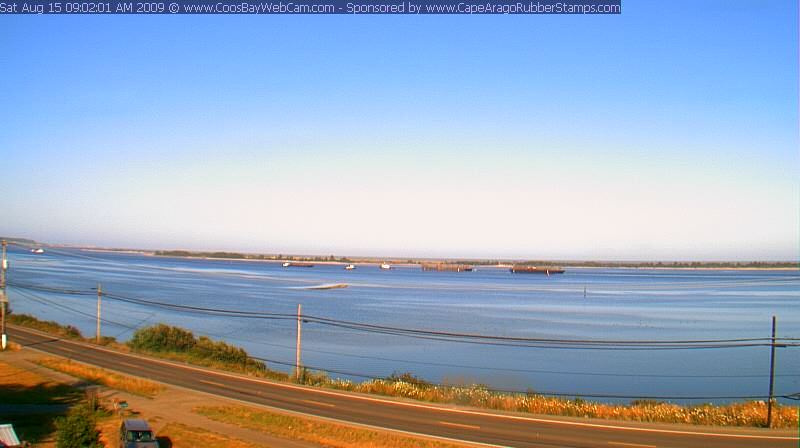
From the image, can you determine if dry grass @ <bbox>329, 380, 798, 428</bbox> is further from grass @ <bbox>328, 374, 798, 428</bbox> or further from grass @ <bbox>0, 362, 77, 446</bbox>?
grass @ <bbox>0, 362, 77, 446</bbox>

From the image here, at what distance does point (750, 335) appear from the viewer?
194 ft

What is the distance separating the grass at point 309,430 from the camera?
65.4 feet

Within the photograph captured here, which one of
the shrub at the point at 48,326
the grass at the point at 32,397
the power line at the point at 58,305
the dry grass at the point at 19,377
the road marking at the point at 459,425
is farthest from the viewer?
the power line at the point at 58,305

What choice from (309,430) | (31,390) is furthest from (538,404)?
(31,390)

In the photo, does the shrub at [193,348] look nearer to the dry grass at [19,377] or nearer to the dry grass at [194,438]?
the dry grass at [19,377]

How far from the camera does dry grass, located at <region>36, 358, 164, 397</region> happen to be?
28719 millimetres

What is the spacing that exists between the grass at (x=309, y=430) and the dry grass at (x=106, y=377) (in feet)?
17.3

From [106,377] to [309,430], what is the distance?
14.6 m

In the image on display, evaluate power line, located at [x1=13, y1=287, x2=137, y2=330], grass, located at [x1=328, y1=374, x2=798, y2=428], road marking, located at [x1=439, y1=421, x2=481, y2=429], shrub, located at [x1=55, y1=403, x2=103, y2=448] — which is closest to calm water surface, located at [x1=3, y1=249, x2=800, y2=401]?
power line, located at [x1=13, y1=287, x2=137, y2=330]

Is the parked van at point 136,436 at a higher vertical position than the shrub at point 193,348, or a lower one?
higher

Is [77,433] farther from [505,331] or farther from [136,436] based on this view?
[505,331]

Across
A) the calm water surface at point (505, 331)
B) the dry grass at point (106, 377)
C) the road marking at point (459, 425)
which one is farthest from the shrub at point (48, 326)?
the road marking at point (459, 425)

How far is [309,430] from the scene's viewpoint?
2169 centimetres

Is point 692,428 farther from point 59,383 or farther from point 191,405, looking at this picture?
point 59,383
